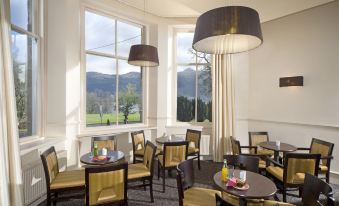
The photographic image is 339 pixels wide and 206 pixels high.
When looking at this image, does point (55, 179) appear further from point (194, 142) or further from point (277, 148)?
point (277, 148)

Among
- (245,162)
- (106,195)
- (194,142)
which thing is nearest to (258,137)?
(194,142)

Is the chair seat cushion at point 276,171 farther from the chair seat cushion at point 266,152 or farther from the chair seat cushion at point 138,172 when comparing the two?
the chair seat cushion at point 138,172

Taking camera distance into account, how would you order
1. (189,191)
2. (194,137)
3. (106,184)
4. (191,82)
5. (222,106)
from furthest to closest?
1. (191,82)
2. (222,106)
3. (194,137)
4. (189,191)
5. (106,184)

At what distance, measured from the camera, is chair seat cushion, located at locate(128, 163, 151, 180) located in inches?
130

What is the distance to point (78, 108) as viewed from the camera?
4.25 metres

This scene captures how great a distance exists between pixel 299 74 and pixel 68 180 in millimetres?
4790

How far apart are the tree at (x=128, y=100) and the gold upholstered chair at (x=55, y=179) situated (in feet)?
7.40

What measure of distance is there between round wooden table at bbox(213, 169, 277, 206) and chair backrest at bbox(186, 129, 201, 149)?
224cm

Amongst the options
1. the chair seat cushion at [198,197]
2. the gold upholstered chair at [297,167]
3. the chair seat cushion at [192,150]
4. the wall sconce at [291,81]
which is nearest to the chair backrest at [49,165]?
the chair seat cushion at [198,197]

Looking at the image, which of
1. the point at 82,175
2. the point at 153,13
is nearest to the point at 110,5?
the point at 153,13

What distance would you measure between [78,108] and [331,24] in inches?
202

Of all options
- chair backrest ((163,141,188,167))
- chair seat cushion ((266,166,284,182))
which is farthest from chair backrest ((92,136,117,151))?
chair seat cushion ((266,166,284,182))

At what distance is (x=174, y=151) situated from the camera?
3811mm

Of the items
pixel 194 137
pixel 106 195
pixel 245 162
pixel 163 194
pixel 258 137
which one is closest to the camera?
pixel 106 195
